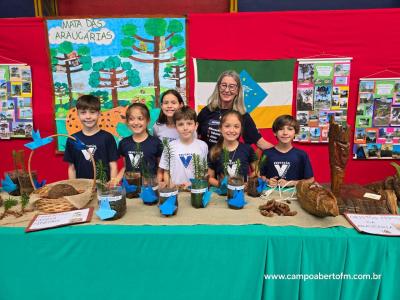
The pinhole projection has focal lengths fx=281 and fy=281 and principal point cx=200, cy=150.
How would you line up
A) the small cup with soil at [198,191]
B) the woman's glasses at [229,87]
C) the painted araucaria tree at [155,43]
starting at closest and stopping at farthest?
the small cup with soil at [198,191] < the woman's glasses at [229,87] < the painted araucaria tree at [155,43]

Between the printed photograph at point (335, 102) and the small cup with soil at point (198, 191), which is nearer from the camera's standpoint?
the small cup with soil at point (198, 191)

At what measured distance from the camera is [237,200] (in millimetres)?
1409

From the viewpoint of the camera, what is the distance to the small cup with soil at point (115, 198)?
4.35 ft

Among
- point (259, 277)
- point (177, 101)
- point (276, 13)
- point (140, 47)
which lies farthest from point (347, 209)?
point (140, 47)

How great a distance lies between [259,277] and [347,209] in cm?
56

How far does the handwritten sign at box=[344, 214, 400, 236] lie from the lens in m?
1.21

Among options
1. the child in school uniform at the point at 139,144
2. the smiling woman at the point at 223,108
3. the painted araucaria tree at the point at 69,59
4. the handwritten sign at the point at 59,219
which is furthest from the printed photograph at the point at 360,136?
the painted araucaria tree at the point at 69,59

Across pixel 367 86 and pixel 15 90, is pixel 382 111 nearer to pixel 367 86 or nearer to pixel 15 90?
pixel 367 86

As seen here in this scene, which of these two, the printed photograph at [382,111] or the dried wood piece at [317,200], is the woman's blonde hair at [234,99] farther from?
the printed photograph at [382,111]

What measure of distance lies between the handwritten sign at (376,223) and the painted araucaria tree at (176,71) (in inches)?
95.8

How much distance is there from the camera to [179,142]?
78.1 inches

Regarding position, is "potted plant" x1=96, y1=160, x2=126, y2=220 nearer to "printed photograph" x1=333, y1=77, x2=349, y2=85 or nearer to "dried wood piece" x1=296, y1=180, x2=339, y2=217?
"dried wood piece" x1=296, y1=180, x2=339, y2=217

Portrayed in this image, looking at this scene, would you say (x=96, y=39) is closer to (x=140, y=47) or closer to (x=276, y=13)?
(x=140, y=47)

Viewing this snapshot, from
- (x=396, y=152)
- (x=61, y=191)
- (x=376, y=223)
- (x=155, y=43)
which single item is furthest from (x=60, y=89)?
(x=396, y=152)
